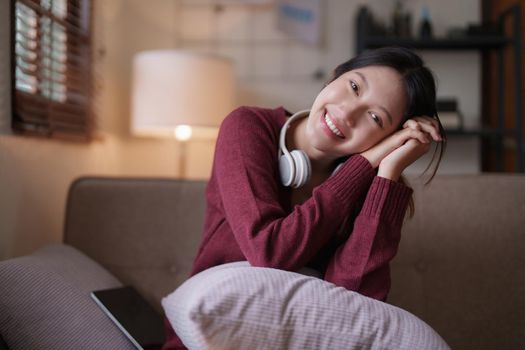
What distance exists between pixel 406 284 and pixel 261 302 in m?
0.68

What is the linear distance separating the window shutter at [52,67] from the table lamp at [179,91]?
21cm

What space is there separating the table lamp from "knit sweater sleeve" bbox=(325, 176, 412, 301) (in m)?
1.15

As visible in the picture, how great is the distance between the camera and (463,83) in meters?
2.46

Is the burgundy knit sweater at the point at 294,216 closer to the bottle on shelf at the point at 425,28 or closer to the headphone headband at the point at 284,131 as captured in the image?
the headphone headband at the point at 284,131

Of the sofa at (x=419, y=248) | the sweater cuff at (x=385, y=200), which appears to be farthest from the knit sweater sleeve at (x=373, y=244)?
the sofa at (x=419, y=248)

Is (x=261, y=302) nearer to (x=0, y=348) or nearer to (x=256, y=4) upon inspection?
(x=0, y=348)

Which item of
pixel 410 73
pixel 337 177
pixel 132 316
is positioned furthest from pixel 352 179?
pixel 132 316

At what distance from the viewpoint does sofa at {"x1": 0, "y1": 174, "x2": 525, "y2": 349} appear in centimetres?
Answer: 123

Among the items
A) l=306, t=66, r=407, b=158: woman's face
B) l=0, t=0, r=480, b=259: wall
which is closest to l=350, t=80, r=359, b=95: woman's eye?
l=306, t=66, r=407, b=158: woman's face

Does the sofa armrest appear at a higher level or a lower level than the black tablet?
higher

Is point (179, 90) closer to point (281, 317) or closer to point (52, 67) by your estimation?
point (52, 67)

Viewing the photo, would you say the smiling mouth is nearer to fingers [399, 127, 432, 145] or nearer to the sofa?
fingers [399, 127, 432, 145]

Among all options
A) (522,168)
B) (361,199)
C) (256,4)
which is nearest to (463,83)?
(522,168)

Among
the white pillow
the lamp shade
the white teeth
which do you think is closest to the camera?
the white pillow
